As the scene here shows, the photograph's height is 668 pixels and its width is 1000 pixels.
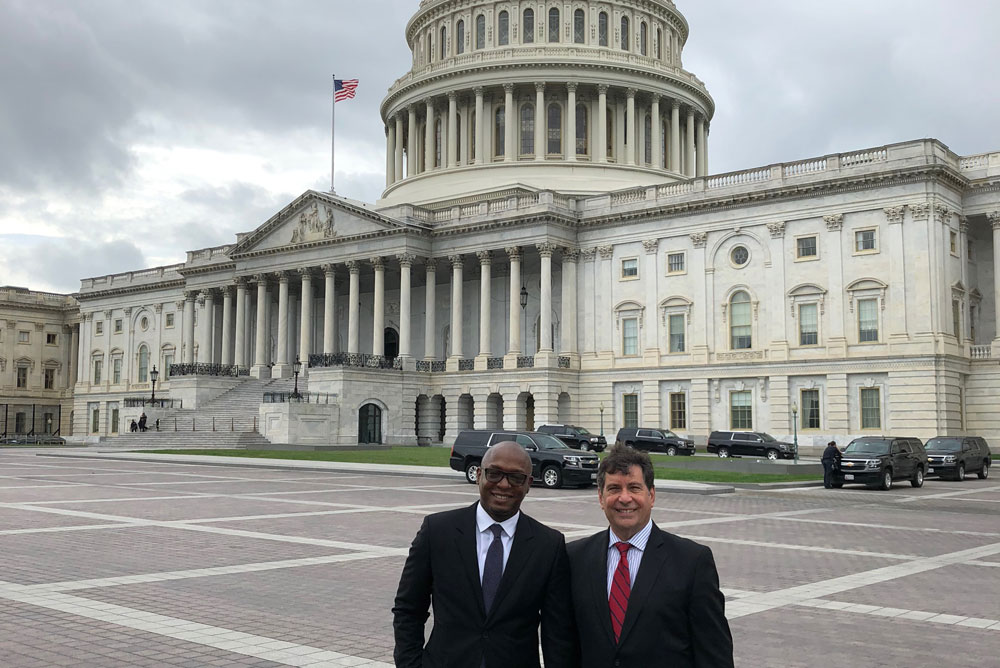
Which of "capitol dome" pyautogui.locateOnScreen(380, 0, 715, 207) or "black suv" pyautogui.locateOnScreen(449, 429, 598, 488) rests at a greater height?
"capitol dome" pyautogui.locateOnScreen(380, 0, 715, 207)

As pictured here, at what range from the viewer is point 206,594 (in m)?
11.9

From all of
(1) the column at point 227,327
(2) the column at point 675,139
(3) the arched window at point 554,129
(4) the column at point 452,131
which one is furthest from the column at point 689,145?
(1) the column at point 227,327

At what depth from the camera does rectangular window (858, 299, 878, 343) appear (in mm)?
56188

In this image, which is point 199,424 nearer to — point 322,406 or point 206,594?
point 322,406

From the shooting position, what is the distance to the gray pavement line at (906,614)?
10.9m

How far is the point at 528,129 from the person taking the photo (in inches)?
3346

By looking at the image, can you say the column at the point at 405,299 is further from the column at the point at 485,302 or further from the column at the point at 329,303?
the column at the point at 329,303

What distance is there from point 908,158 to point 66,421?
Answer: 93100 millimetres

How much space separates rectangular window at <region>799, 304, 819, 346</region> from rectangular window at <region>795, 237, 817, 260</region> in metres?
2.87

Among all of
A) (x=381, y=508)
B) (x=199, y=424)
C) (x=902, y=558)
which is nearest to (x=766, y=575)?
(x=902, y=558)

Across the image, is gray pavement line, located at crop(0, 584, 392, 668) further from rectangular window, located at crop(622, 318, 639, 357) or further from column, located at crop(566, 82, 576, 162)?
column, located at crop(566, 82, 576, 162)

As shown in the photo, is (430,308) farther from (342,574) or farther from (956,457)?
(342,574)

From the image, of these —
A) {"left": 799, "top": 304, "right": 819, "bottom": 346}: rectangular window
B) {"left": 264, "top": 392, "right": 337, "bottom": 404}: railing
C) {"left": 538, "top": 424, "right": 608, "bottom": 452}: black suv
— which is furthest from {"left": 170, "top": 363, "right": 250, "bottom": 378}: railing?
{"left": 799, "top": 304, "right": 819, "bottom": 346}: rectangular window

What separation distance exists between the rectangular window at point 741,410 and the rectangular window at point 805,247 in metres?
8.42
